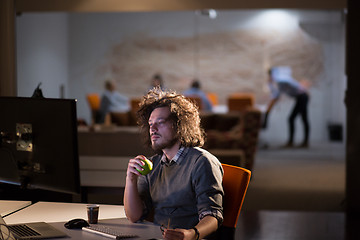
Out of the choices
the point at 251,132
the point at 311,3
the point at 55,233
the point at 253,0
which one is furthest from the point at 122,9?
the point at 55,233

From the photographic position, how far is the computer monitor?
2412mm

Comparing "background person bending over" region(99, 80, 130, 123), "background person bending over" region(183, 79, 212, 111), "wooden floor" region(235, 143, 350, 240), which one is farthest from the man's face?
"background person bending over" region(183, 79, 212, 111)

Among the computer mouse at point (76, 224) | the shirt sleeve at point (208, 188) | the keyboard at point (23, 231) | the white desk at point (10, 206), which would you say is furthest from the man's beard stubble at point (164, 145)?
the white desk at point (10, 206)

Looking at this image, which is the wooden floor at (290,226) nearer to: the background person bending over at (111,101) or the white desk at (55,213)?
the white desk at (55,213)

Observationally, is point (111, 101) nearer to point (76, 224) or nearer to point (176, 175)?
point (176, 175)

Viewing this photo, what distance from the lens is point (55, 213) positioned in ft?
8.98

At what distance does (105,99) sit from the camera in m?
9.66

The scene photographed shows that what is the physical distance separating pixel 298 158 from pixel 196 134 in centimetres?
723

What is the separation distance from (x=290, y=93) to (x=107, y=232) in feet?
25.1

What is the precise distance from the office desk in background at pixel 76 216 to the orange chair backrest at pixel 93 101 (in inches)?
252

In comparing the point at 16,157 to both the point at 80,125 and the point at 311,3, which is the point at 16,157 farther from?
the point at 80,125

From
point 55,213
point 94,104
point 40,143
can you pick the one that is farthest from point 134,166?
point 94,104

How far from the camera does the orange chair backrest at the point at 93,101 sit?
9.27 metres

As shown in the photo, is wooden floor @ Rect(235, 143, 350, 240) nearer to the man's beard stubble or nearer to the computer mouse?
the man's beard stubble
